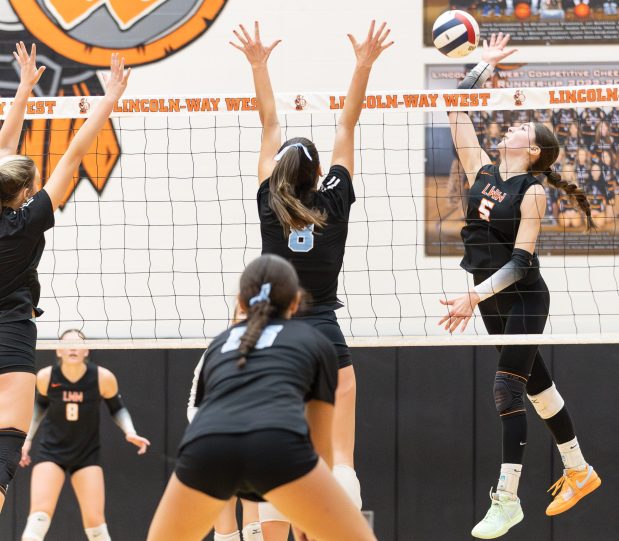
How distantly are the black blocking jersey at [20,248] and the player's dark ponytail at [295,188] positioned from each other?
1051mm

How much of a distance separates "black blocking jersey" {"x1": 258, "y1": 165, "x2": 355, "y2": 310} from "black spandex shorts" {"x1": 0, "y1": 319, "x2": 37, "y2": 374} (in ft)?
3.93

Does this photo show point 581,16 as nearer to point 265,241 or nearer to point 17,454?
point 265,241

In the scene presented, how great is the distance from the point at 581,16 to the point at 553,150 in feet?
10.4

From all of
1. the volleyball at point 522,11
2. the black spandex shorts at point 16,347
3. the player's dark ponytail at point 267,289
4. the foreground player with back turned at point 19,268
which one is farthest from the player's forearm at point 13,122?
the volleyball at point 522,11

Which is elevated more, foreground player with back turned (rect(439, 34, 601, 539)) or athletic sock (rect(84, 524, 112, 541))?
foreground player with back turned (rect(439, 34, 601, 539))

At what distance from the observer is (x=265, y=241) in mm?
4688

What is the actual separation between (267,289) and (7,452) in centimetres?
172

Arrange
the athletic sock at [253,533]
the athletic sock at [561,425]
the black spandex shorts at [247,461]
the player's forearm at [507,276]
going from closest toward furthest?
the black spandex shorts at [247,461] → the player's forearm at [507,276] → the athletic sock at [253,533] → the athletic sock at [561,425]

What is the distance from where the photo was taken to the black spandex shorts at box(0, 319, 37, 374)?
177 inches

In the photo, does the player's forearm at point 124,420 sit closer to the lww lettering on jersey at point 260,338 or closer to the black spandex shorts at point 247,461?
the lww lettering on jersey at point 260,338

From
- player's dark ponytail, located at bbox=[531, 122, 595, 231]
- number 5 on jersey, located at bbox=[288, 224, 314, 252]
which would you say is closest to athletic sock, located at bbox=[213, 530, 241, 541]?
number 5 on jersey, located at bbox=[288, 224, 314, 252]

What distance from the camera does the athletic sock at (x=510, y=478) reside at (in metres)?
5.84

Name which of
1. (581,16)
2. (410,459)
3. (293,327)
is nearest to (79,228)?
(410,459)

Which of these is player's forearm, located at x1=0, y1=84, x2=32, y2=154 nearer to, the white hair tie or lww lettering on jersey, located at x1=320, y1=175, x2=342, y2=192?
the white hair tie
